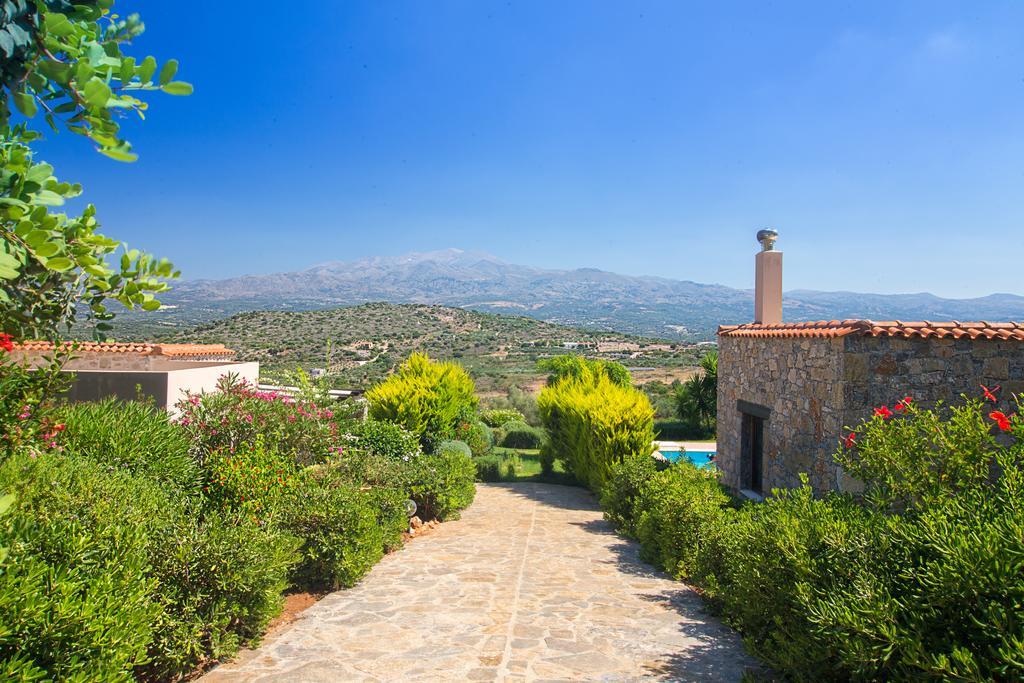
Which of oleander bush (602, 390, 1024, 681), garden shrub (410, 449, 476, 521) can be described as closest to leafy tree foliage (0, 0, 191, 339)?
oleander bush (602, 390, 1024, 681)

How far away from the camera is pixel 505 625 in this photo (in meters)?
5.91

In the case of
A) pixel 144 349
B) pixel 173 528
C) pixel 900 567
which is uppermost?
pixel 144 349

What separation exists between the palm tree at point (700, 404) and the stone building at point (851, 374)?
46.0 ft

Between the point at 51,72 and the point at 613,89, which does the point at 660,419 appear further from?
the point at 51,72

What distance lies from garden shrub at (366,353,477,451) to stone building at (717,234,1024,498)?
768 centimetres

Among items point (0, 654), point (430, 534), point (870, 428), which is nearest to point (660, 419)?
point (430, 534)

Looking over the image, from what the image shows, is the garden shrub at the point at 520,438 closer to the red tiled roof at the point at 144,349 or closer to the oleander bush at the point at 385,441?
the oleander bush at the point at 385,441

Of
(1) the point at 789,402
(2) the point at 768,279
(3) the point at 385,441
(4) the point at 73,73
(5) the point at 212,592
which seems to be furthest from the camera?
(3) the point at 385,441

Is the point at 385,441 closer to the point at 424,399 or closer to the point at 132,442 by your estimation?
the point at 424,399

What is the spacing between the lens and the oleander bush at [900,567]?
117 inches

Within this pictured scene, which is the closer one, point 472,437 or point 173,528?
point 173,528

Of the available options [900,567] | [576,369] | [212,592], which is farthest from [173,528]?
[576,369]

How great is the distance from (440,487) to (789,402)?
5.74 metres

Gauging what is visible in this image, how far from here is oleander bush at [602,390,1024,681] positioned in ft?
9.73
